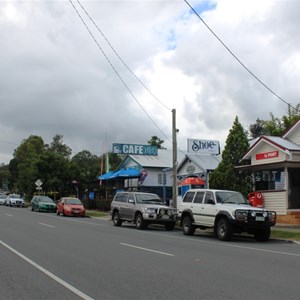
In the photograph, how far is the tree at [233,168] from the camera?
91.7 feet

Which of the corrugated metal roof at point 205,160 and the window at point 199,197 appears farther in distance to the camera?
the corrugated metal roof at point 205,160

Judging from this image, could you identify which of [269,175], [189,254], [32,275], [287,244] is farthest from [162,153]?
[32,275]

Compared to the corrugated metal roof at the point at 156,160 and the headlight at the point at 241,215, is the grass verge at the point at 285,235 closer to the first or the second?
the headlight at the point at 241,215

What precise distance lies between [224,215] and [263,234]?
5.67 feet

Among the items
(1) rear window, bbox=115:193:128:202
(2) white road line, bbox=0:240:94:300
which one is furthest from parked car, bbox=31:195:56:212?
(2) white road line, bbox=0:240:94:300

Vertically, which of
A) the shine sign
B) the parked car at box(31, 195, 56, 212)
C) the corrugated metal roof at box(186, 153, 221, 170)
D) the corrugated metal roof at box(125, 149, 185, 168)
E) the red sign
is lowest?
the parked car at box(31, 195, 56, 212)

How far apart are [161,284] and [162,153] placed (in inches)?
1596

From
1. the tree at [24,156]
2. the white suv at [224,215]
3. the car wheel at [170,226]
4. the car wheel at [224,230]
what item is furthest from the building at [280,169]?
the tree at [24,156]

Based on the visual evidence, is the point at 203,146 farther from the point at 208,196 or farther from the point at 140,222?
the point at 208,196

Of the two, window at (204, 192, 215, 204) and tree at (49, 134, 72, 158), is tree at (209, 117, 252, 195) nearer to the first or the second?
window at (204, 192, 215, 204)

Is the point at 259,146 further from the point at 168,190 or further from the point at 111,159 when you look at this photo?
the point at 111,159

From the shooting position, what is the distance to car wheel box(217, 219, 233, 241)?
17062 mm

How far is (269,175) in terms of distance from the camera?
27.0m

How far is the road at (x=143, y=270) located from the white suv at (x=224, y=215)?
183 centimetres
